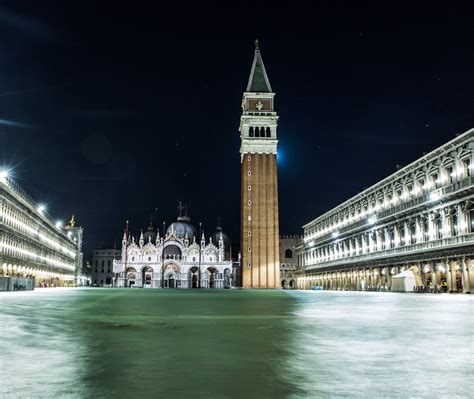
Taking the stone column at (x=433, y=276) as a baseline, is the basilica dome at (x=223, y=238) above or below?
above

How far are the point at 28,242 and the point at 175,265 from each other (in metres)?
62.3

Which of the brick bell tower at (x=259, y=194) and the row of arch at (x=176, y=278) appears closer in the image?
the brick bell tower at (x=259, y=194)

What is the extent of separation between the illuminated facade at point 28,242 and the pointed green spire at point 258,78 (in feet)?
148

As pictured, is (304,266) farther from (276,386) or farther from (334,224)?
(276,386)

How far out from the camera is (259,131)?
93.0 m

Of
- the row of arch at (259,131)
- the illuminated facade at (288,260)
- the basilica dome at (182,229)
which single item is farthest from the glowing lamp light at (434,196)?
the basilica dome at (182,229)

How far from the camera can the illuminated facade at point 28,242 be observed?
2300 inches

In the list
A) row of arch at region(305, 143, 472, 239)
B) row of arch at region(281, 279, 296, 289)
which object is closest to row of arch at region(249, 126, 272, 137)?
row of arch at region(305, 143, 472, 239)

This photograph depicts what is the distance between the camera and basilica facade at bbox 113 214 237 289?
128875 mm

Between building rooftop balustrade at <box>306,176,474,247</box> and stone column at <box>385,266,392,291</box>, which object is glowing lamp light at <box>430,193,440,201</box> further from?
stone column at <box>385,266,392,291</box>

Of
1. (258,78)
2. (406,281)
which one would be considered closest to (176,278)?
(258,78)

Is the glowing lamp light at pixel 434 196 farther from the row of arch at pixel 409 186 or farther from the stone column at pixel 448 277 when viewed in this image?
the stone column at pixel 448 277

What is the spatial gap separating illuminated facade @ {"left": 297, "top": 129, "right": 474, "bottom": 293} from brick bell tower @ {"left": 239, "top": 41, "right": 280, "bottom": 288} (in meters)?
11.2

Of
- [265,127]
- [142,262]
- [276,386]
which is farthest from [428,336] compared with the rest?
[142,262]
